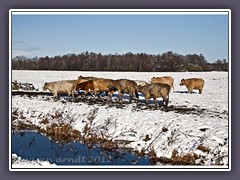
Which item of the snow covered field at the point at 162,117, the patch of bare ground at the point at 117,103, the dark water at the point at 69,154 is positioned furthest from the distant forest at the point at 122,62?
the dark water at the point at 69,154

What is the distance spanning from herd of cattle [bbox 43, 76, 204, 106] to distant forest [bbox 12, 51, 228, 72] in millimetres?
137

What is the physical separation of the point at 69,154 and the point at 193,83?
149 centimetres

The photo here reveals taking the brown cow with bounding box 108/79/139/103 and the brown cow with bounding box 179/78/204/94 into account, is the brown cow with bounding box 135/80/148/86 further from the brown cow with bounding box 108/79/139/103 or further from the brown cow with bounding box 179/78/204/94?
the brown cow with bounding box 179/78/204/94

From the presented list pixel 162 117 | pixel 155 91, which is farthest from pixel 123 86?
pixel 162 117

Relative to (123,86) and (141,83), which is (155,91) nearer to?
(141,83)

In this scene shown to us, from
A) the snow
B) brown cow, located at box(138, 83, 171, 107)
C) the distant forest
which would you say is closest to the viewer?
the snow

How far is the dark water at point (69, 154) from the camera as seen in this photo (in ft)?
15.0

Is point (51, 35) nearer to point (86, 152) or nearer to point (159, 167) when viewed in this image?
point (86, 152)

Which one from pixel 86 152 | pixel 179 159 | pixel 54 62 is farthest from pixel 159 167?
pixel 54 62

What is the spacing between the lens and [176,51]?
4.66 meters

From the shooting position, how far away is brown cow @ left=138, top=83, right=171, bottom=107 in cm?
478

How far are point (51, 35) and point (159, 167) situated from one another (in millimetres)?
1757

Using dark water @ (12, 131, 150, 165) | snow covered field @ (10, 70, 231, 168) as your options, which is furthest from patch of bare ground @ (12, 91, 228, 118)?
dark water @ (12, 131, 150, 165)
